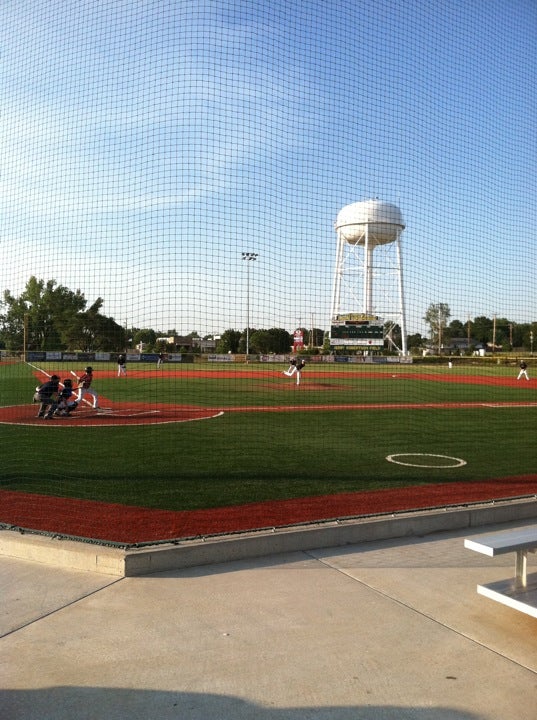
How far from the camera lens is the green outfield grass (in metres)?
7.22

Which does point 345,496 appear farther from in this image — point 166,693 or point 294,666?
point 166,693

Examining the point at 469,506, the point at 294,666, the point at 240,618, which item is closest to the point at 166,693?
the point at 294,666

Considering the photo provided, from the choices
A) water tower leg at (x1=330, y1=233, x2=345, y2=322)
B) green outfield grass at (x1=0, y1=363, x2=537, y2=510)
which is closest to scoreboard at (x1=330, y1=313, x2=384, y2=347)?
green outfield grass at (x1=0, y1=363, x2=537, y2=510)

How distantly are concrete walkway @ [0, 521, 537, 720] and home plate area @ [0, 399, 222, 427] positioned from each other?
31.5 feet

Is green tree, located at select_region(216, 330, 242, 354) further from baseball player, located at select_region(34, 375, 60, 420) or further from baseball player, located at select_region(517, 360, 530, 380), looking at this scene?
baseball player, located at select_region(517, 360, 530, 380)

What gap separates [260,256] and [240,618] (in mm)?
5474

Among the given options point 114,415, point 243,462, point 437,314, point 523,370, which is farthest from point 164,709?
point 523,370

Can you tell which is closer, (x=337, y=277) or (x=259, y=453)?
(x=259, y=453)

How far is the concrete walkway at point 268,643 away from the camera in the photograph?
9.30 feet

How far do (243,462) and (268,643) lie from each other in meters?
5.59

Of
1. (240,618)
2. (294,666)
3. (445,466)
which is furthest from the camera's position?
(445,466)

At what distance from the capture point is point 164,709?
2.78 meters

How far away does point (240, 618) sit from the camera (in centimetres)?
377

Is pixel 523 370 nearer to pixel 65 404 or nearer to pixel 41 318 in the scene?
pixel 65 404
